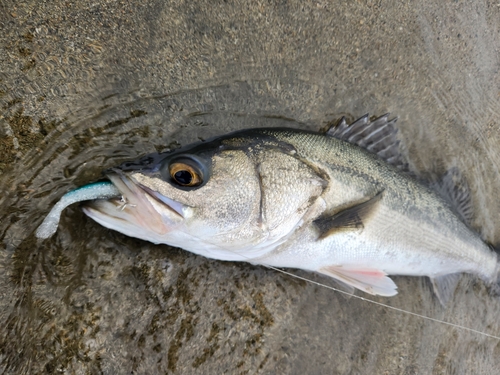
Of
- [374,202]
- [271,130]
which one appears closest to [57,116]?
[271,130]

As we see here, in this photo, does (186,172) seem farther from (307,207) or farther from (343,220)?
(343,220)

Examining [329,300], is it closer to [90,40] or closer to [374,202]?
[374,202]

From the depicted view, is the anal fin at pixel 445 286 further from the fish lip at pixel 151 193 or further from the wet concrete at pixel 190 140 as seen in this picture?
the fish lip at pixel 151 193

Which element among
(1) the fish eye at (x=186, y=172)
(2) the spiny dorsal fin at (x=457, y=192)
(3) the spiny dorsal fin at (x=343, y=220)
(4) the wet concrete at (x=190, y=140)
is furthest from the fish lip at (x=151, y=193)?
(2) the spiny dorsal fin at (x=457, y=192)

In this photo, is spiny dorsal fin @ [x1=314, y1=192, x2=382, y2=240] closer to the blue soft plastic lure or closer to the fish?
the fish

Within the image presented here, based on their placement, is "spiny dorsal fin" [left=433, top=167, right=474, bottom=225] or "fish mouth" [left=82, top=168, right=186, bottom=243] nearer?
"fish mouth" [left=82, top=168, right=186, bottom=243]

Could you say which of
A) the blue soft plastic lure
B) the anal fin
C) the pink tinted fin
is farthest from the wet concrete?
the blue soft plastic lure

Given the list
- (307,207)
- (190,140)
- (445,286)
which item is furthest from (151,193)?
(445,286)
